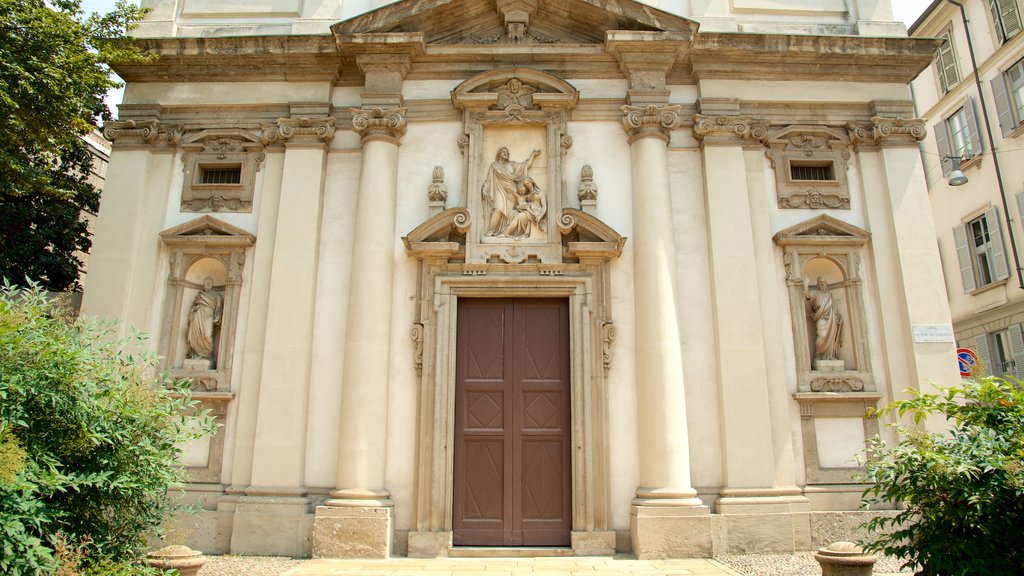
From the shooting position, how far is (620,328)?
977 cm

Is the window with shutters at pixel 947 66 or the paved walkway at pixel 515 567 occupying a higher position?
the window with shutters at pixel 947 66

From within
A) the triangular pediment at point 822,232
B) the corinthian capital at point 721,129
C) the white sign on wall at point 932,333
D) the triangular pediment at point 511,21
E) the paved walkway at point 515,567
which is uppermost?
the triangular pediment at point 511,21

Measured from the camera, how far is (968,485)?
5.42 meters

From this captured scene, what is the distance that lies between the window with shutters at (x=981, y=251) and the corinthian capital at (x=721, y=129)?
35.5 ft

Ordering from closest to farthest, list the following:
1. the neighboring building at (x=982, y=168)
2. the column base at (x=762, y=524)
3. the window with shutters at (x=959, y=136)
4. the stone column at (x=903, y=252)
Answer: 1. the column base at (x=762, y=524)
2. the stone column at (x=903, y=252)
3. the neighboring building at (x=982, y=168)
4. the window with shutters at (x=959, y=136)

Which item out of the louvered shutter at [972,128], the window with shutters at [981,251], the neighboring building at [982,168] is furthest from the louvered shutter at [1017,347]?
the louvered shutter at [972,128]

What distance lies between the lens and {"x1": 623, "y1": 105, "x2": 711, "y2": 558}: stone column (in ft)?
28.4

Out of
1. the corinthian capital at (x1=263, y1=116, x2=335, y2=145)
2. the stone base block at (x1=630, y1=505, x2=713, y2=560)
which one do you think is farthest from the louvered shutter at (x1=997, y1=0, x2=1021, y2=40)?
the corinthian capital at (x1=263, y1=116, x2=335, y2=145)

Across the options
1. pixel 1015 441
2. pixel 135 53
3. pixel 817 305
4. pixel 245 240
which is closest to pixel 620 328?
pixel 817 305

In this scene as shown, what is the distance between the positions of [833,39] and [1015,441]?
713 cm

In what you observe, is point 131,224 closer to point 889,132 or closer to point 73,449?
point 73,449

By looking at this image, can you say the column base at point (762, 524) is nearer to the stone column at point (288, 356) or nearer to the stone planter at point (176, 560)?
the stone column at point (288, 356)

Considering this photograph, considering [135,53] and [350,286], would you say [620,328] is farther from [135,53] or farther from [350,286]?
[135,53]

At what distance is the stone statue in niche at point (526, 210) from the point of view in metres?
10.0
